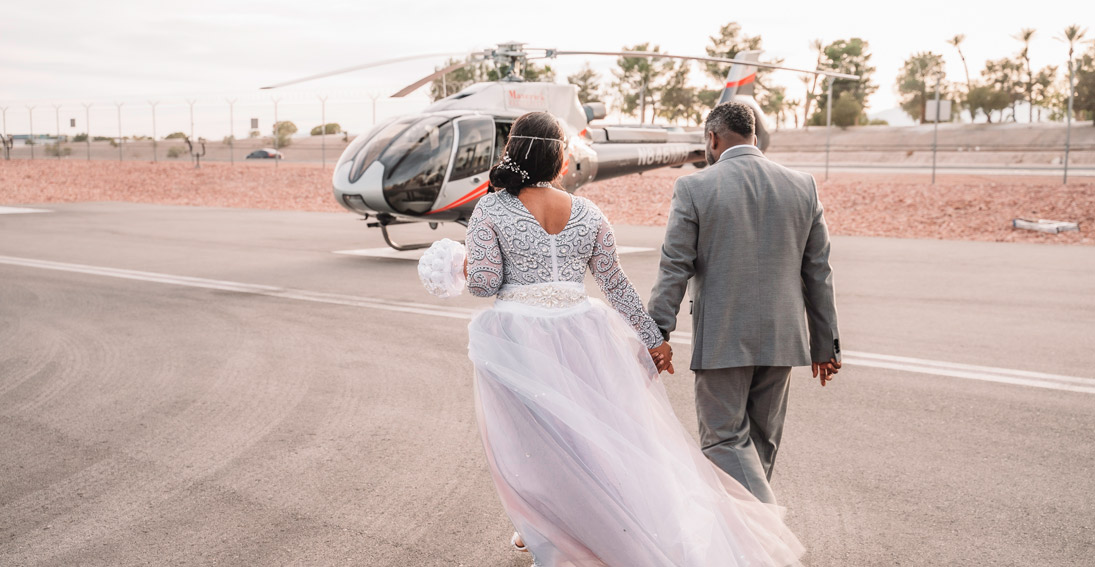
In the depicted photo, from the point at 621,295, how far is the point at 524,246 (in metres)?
0.48

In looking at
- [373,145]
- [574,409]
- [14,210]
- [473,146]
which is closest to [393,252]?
[373,145]

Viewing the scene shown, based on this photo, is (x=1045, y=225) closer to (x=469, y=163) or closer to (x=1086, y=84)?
(x=469, y=163)

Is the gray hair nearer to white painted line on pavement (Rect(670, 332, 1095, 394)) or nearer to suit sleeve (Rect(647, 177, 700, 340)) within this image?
suit sleeve (Rect(647, 177, 700, 340))

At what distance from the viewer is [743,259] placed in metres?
3.49

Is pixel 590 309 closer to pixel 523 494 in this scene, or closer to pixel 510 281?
pixel 510 281

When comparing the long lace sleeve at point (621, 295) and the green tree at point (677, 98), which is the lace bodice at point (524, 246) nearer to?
the long lace sleeve at point (621, 295)

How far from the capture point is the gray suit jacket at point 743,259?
11.4 ft

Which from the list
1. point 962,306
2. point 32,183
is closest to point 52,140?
point 32,183

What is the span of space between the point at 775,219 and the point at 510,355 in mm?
1168

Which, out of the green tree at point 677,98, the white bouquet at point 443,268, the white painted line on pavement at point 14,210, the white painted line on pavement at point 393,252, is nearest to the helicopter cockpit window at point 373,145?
the white painted line on pavement at point 393,252

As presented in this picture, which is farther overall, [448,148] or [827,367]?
[448,148]

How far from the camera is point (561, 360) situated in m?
3.32

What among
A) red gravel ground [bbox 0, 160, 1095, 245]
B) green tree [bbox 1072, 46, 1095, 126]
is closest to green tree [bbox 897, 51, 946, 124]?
green tree [bbox 1072, 46, 1095, 126]

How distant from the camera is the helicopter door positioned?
12359 mm
